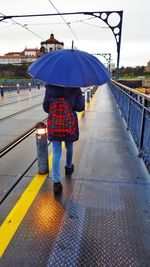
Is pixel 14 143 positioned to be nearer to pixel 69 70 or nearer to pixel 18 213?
pixel 18 213

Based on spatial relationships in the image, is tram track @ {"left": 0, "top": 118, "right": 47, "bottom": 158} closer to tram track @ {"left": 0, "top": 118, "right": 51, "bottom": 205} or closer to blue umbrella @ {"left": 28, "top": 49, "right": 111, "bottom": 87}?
tram track @ {"left": 0, "top": 118, "right": 51, "bottom": 205}

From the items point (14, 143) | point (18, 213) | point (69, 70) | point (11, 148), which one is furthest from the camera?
point (14, 143)

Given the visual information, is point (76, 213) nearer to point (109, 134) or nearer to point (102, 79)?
point (102, 79)

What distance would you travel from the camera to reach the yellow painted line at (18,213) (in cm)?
272

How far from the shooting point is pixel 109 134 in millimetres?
7512

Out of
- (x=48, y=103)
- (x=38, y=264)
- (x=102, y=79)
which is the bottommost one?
(x=38, y=264)

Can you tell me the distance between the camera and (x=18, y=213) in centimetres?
317

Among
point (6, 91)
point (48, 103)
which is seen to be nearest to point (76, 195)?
point (48, 103)

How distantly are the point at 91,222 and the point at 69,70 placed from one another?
1.80 m

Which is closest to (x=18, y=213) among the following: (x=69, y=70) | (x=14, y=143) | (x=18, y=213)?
(x=18, y=213)

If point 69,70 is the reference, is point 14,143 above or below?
below

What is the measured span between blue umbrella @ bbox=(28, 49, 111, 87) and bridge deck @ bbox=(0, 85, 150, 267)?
1583mm

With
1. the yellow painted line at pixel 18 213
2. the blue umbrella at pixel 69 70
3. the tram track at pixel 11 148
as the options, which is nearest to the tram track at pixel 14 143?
the tram track at pixel 11 148

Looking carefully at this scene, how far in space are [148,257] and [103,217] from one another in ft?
2.53
